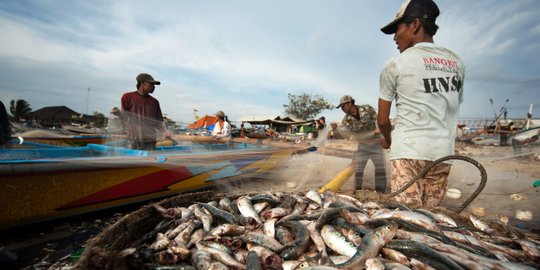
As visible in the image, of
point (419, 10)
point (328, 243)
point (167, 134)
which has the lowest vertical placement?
point (328, 243)

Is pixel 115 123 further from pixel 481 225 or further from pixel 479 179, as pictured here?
pixel 479 179

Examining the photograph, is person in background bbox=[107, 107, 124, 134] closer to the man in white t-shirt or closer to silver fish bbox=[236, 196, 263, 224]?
silver fish bbox=[236, 196, 263, 224]

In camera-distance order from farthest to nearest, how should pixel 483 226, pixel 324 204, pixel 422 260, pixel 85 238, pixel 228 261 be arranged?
pixel 85 238
pixel 324 204
pixel 483 226
pixel 228 261
pixel 422 260

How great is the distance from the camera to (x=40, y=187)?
3957 millimetres

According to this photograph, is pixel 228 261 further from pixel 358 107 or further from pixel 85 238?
pixel 358 107

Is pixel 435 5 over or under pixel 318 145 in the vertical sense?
over

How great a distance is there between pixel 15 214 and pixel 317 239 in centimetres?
461

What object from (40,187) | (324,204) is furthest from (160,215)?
(40,187)

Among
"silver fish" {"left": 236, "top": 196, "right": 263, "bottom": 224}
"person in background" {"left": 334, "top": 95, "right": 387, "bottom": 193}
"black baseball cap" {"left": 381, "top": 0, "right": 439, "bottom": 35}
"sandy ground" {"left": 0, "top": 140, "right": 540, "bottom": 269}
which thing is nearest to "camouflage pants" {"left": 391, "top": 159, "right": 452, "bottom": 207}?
"black baseball cap" {"left": 381, "top": 0, "right": 439, "bottom": 35}

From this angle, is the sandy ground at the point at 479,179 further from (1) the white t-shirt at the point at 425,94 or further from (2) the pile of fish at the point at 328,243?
(2) the pile of fish at the point at 328,243

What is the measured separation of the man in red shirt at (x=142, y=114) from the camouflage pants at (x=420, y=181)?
203 inches

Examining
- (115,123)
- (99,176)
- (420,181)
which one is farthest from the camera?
(115,123)

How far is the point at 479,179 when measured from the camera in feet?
17.1

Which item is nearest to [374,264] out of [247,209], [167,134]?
[247,209]
